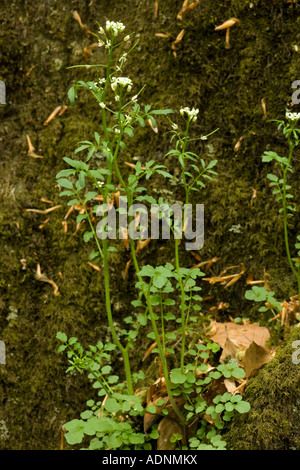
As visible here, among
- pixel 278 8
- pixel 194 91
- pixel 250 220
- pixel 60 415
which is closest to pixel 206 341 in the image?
pixel 250 220

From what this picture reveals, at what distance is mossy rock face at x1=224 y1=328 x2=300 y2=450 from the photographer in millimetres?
1792

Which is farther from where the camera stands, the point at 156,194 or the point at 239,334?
the point at 156,194

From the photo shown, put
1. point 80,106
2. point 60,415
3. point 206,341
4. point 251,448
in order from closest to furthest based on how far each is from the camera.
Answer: point 251,448
point 206,341
point 60,415
point 80,106

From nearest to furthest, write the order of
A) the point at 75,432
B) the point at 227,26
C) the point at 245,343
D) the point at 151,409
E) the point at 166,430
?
1. the point at 75,432
2. the point at 151,409
3. the point at 166,430
4. the point at 245,343
5. the point at 227,26

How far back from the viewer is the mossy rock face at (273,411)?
179 cm

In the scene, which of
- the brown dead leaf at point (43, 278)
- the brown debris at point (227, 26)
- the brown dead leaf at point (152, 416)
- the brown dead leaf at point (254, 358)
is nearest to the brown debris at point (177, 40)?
the brown debris at point (227, 26)

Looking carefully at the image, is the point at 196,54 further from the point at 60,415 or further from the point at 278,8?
the point at 60,415

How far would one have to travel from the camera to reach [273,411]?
184 cm

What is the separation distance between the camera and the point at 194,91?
8.86 ft

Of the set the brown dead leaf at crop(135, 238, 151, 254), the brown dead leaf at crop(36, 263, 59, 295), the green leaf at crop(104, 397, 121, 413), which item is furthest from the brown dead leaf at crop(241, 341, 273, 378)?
the brown dead leaf at crop(36, 263, 59, 295)

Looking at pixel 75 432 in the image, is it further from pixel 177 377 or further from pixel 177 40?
pixel 177 40

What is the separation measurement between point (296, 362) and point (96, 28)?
223cm

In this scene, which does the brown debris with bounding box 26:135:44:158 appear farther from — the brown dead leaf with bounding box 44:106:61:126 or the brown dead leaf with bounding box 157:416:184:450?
the brown dead leaf with bounding box 157:416:184:450

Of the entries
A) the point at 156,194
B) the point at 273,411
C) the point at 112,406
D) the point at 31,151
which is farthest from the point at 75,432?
the point at 31,151
